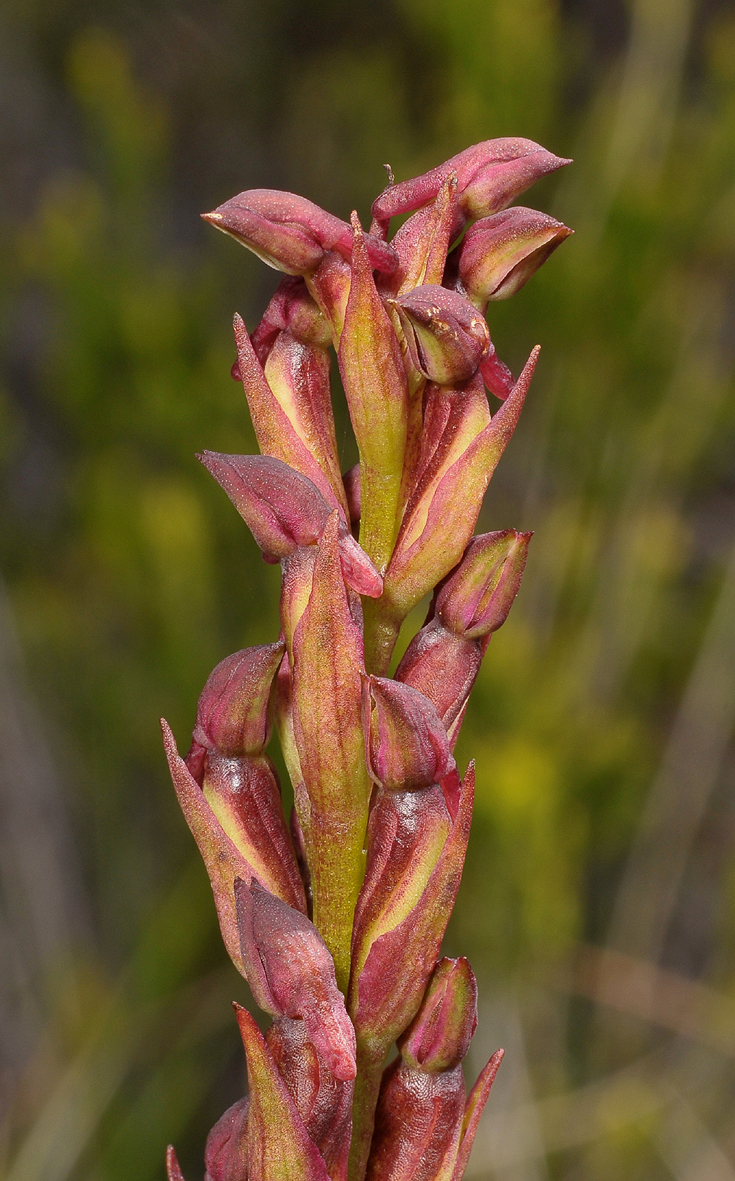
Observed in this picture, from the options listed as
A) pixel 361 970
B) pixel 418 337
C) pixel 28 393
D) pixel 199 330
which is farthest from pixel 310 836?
pixel 28 393

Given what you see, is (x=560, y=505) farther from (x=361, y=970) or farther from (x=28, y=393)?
(x=28, y=393)

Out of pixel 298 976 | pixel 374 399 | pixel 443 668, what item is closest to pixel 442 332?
pixel 374 399

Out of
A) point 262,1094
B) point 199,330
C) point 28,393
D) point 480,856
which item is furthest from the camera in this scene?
point 28,393

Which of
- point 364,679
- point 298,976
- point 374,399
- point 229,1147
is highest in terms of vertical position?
point 374,399

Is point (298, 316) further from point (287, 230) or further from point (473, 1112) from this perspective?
point (473, 1112)

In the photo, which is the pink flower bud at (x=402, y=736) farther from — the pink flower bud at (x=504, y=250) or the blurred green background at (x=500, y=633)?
the blurred green background at (x=500, y=633)

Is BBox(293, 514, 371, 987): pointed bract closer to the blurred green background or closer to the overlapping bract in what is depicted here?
the overlapping bract
